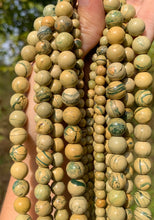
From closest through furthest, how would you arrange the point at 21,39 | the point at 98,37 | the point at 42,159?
1. the point at 42,159
2. the point at 98,37
3. the point at 21,39

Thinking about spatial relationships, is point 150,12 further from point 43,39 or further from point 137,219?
point 137,219

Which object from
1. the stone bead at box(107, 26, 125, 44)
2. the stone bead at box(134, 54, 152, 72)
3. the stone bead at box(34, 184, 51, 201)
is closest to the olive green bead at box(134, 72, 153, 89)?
the stone bead at box(134, 54, 152, 72)

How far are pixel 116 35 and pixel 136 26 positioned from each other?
0.09 metres

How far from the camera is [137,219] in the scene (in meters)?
0.72

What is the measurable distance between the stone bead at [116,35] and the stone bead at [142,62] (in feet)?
0.28

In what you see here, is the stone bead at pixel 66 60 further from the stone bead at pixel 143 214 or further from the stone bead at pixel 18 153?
the stone bead at pixel 143 214

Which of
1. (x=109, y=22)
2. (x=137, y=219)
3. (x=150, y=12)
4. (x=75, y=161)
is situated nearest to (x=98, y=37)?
(x=109, y=22)

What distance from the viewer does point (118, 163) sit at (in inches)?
26.3

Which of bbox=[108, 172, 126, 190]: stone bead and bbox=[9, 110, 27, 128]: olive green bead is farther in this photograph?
bbox=[9, 110, 27, 128]: olive green bead

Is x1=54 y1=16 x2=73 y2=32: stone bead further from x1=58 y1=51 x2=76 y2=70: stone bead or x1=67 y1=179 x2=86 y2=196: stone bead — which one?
x1=67 y1=179 x2=86 y2=196: stone bead

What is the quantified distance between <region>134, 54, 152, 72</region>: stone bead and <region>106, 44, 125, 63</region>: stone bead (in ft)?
0.20

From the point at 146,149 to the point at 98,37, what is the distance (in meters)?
0.46

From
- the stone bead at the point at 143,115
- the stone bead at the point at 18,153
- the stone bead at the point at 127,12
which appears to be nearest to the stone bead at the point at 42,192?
the stone bead at the point at 18,153

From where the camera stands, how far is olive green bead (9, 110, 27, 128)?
772 mm
